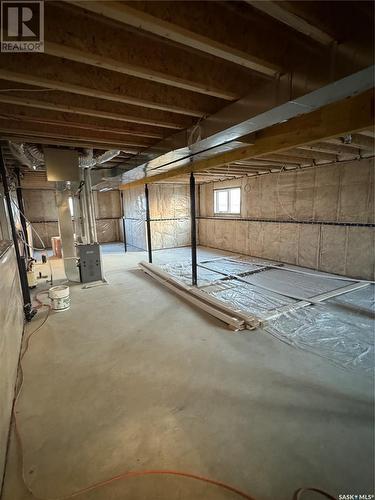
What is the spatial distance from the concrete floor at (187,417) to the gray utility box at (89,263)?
6.45 feet

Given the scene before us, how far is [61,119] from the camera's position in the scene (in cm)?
224

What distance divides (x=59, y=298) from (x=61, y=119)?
2.31 metres

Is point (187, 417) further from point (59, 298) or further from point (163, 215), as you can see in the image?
point (163, 215)

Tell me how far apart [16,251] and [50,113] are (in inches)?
73.5

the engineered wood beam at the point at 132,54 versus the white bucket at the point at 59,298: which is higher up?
the engineered wood beam at the point at 132,54

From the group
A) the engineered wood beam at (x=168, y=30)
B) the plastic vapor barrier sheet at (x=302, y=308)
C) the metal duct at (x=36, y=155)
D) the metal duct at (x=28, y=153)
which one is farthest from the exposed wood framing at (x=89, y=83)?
the plastic vapor barrier sheet at (x=302, y=308)

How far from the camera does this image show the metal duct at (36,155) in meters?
3.20

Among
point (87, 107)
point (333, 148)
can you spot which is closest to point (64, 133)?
point (87, 107)

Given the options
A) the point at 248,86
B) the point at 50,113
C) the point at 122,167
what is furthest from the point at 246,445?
the point at 122,167

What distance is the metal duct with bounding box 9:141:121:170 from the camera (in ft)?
10.5

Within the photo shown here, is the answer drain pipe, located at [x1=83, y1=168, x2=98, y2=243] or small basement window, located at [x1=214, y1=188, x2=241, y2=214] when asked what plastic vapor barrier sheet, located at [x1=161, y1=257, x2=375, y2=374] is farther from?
small basement window, located at [x1=214, y1=188, x2=241, y2=214]

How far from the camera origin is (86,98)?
6.38 feet

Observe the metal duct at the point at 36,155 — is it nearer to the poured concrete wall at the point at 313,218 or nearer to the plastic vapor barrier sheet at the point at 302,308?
the plastic vapor barrier sheet at the point at 302,308

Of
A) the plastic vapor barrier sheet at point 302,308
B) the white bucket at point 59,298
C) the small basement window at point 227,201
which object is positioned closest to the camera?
the plastic vapor barrier sheet at point 302,308
